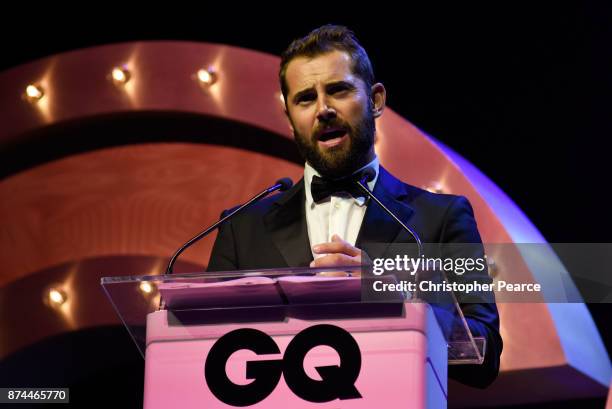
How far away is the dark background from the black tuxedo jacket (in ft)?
3.70

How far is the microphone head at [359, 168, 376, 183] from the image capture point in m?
2.56

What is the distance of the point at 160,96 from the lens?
12.7 ft

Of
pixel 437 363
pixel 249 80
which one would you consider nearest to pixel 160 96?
pixel 249 80

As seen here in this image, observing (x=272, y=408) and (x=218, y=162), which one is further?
(x=218, y=162)

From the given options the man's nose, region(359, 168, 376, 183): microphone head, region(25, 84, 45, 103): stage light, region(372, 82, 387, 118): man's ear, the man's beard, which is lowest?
region(359, 168, 376, 183): microphone head

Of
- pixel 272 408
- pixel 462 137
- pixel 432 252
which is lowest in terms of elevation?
pixel 272 408

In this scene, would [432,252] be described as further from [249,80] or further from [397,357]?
[249,80]

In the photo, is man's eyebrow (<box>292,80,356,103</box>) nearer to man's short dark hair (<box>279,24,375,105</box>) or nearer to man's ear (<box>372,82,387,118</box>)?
man's short dark hair (<box>279,24,375,105</box>)

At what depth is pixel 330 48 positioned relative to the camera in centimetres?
258

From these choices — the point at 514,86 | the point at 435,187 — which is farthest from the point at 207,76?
the point at 514,86

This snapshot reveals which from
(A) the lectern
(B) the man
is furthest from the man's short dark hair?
(A) the lectern

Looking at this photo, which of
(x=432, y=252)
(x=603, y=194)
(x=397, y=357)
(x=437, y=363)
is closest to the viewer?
(x=397, y=357)

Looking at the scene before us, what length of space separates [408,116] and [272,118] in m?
0.57

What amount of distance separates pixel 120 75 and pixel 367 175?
1.70 m
